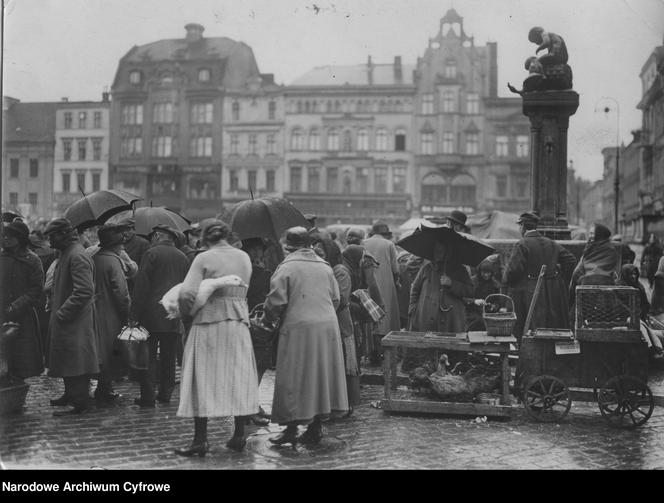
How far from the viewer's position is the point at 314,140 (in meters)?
58.3

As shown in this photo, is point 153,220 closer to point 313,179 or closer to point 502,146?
point 313,179

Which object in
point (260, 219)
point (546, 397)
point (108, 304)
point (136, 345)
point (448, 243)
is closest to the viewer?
point (546, 397)

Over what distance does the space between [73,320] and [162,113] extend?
188ft

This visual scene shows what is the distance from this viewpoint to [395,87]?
5653 cm

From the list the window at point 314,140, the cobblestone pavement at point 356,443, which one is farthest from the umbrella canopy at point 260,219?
the window at point 314,140

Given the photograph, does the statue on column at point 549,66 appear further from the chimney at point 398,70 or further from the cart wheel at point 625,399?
the chimney at point 398,70

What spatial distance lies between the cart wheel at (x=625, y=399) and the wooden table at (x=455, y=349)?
93 cm

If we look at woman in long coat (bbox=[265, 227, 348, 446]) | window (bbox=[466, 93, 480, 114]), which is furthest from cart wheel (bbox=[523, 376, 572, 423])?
window (bbox=[466, 93, 480, 114])

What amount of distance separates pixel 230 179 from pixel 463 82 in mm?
20369

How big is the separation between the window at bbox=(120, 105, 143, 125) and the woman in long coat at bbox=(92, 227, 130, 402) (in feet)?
187

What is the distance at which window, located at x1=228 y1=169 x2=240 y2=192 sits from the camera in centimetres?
5997

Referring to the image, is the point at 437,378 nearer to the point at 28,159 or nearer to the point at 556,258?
the point at 556,258

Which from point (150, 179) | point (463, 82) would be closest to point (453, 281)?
point (463, 82)

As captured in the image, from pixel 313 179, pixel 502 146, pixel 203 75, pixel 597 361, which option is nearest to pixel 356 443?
pixel 597 361
